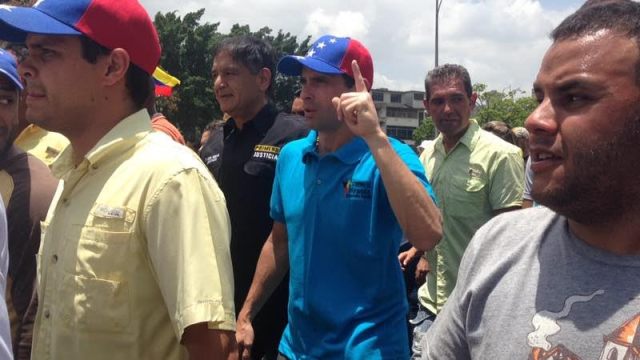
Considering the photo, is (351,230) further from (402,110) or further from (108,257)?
(402,110)

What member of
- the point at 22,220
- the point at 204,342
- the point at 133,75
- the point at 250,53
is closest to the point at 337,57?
the point at 133,75

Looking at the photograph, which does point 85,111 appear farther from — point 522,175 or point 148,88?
point 522,175

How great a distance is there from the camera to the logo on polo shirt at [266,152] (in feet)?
12.9

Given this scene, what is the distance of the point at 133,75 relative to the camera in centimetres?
229

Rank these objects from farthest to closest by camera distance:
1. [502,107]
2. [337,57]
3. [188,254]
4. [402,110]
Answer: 1. [402,110]
2. [502,107]
3. [337,57]
4. [188,254]

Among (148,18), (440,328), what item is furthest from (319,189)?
(440,328)

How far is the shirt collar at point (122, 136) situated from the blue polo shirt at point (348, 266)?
0.86 metres

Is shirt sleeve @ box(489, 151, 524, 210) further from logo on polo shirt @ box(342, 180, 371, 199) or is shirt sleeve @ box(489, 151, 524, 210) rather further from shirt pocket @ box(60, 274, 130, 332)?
shirt pocket @ box(60, 274, 130, 332)

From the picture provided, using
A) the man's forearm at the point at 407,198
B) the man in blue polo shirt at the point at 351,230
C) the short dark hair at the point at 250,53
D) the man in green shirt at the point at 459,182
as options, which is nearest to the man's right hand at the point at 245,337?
the man in blue polo shirt at the point at 351,230

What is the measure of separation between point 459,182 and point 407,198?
2.30 meters

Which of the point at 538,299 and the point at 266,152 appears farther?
the point at 266,152

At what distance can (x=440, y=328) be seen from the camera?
1716 mm

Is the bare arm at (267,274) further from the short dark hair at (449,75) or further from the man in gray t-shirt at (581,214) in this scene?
the short dark hair at (449,75)

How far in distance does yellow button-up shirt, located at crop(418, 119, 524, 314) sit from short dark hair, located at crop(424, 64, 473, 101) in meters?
0.50
